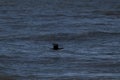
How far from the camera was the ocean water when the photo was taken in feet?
63.7

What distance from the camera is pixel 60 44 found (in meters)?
25.5

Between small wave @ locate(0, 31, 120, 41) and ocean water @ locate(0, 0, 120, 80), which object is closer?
ocean water @ locate(0, 0, 120, 80)

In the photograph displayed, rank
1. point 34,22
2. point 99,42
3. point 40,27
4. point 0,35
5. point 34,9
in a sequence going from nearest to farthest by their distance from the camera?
point 99,42
point 0,35
point 40,27
point 34,22
point 34,9

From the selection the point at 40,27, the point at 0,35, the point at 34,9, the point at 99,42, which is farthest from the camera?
the point at 34,9

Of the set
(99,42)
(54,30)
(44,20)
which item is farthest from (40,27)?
(99,42)

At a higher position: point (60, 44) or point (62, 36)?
point (62, 36)

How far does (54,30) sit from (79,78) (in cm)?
1208

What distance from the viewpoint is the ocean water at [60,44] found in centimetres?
1942

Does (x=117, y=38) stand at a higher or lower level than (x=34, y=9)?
lower

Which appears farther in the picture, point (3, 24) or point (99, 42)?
point (3, 24)

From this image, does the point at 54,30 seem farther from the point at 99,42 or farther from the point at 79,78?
the point at 79,78

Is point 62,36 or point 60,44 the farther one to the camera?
point 62,36

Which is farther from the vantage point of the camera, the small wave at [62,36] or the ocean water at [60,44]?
the small wave at [62,36]

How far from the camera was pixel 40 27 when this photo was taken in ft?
104
